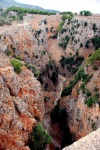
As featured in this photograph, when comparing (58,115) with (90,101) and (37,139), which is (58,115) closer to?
(90,101)

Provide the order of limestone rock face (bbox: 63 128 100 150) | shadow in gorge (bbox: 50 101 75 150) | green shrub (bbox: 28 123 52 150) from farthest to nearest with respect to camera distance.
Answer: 1. shadow in gorge (bbox: 50 101 75 150)
2. green shrub (bbox: 28 123 52 150)
3. limestone rock face (bbox: 63 128 100 150)

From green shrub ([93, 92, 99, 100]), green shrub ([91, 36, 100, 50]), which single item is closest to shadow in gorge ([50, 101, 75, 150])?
green shrub ([93, 92, 99, 100])

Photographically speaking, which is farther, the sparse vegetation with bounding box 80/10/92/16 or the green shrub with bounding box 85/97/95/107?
the sparse vegetation with bounding box 80/10/92/16

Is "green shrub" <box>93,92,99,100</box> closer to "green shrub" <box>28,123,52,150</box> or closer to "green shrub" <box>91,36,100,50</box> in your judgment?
"green shrub" <box>28,123,52,150</box>

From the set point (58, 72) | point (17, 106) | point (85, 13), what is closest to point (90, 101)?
point (17, 106)

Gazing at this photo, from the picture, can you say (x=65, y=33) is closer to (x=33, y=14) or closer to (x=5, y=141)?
(x=33, y=14)

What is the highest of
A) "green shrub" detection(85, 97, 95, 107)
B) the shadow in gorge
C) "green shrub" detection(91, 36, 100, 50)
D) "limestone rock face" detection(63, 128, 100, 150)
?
"limestone rock face" detection(63, 128, 100, 150)

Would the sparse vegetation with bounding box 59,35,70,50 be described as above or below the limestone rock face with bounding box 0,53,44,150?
below
